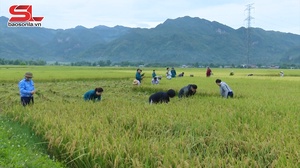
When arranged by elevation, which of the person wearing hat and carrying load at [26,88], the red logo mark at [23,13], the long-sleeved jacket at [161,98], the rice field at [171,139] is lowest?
the rice field at [171,139]

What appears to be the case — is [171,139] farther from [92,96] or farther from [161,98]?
[92,96]

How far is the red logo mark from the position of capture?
31.3m

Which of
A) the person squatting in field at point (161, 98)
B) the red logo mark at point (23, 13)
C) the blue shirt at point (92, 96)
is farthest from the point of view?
the red logo mark at point (23, 13)

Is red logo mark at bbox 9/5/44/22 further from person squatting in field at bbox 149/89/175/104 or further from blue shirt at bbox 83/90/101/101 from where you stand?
person squatting in field at bbox 149/89/175/104

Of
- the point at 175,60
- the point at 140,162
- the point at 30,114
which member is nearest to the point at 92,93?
the point at 30,114

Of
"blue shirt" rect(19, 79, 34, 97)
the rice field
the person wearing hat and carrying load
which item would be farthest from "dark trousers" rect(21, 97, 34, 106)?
the rice field

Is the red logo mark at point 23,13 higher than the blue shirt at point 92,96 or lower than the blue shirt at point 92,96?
higher

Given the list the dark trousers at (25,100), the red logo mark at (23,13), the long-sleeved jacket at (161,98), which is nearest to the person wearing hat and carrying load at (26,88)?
the dark trousers at (25,100)

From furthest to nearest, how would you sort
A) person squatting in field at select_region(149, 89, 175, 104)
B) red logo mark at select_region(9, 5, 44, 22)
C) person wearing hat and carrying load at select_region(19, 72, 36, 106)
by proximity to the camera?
red logo mark at select_region(9, 5, 44, 22)
person squatting in field at select_region(149, 89, 175, 104)
person wearing hat and carrying load at select_region(19, 72, 36, 106)

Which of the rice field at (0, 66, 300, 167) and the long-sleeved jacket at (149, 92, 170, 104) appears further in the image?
the long-sleeved jacket at (149, 92, 170, 104)

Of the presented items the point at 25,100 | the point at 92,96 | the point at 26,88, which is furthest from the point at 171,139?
the point at 25,100

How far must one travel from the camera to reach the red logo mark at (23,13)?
31.3 m

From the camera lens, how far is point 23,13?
3359 cm

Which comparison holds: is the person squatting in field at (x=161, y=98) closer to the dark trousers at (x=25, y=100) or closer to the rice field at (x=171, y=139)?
the rice field at (x=171, y=139)
